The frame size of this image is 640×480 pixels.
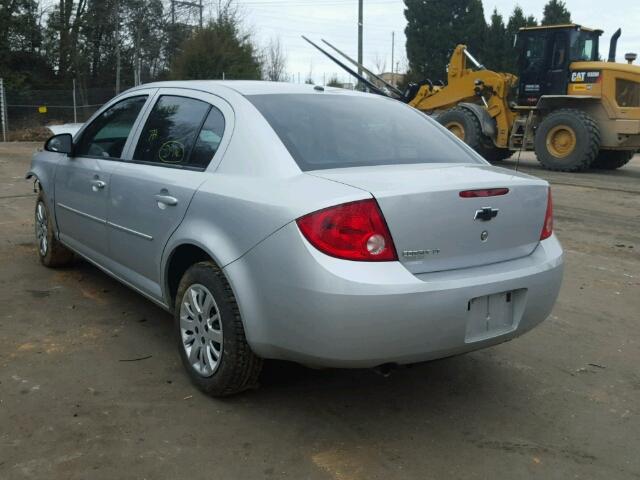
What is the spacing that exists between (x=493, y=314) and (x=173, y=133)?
6.76ft

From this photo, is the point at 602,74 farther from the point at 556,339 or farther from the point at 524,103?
the point at 556,339

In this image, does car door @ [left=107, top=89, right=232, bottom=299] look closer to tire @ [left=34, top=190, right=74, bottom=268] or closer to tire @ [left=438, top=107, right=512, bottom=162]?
tire @ [left=34, top=190, right=74, bottom=268]

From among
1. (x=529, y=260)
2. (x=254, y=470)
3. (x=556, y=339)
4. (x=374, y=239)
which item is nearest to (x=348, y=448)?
(x=254, y=470)

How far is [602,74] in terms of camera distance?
45.2ft

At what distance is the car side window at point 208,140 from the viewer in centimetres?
337

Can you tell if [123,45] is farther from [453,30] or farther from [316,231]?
[316,231]

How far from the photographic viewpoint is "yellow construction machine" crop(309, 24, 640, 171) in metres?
13.9

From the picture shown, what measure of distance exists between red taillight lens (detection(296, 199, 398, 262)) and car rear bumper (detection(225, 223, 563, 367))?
4 centimetres

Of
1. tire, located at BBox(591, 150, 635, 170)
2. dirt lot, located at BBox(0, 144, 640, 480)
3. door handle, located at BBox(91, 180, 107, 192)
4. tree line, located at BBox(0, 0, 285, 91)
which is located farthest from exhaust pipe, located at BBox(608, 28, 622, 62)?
tree line, located at BBox(0, 0, 285, 91)

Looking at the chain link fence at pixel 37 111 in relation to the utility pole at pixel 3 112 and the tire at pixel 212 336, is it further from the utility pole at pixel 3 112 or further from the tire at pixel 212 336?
the tire at pixel 212 336

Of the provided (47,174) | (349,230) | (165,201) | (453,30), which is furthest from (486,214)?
(453,30)

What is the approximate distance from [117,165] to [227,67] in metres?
27.6

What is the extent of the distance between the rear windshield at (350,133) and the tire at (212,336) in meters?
0.72

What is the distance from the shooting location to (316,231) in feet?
8.68
